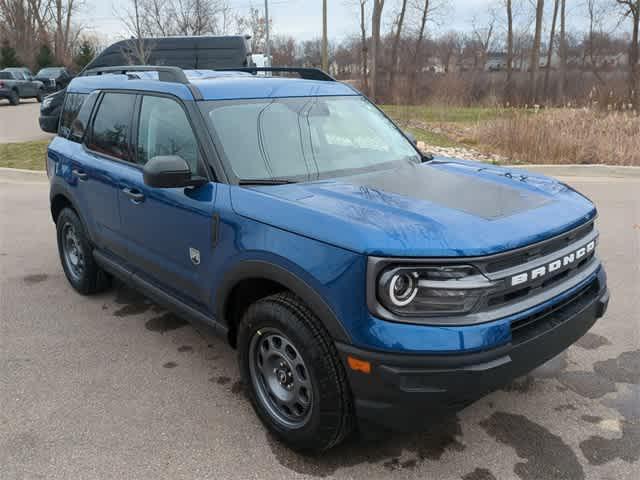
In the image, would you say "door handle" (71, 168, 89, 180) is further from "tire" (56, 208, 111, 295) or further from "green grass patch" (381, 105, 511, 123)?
"green grass patch" (381, 105, 511, 123)

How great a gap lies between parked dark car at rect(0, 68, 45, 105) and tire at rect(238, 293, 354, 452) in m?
30.9

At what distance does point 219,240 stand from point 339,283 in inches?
35.3

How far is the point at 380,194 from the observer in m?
2.95

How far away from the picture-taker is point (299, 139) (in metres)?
3.52

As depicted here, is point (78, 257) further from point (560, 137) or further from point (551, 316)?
point (560, 137)

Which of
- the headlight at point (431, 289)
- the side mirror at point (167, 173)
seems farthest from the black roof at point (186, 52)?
the headlight at point (431, 289)

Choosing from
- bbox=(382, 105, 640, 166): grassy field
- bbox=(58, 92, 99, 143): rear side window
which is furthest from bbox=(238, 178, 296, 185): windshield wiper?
bbox=(382, 105, 640, 166): grassy field

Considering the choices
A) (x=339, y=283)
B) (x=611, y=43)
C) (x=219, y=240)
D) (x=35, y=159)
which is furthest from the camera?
(x=611, y=43)

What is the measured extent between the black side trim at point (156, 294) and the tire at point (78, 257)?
0.81ft

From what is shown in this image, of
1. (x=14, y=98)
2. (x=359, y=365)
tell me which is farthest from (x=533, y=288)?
(x=14, y=98)

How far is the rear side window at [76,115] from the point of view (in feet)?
15.4

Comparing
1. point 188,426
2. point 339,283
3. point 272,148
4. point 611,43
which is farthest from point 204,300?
point 611,43

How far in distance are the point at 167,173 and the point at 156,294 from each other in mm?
1089

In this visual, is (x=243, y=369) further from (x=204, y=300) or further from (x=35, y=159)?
(x=35, y=159)
